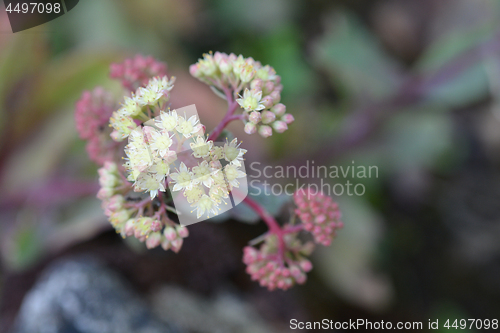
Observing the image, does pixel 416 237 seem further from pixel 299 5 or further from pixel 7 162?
pixel 7 162

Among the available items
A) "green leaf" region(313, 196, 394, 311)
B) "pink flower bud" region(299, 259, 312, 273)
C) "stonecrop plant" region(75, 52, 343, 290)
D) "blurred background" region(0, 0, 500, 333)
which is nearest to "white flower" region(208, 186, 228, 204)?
"stonecrop plant" region(75, 52, 343, 290)

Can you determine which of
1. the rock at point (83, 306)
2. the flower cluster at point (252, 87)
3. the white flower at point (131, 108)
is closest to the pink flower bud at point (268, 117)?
the flower cluster at point (252, 87)

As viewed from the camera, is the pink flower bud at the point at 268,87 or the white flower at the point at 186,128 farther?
the pink flower bud at the point at 268,87

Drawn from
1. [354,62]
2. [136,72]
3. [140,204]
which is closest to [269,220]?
[140,204]

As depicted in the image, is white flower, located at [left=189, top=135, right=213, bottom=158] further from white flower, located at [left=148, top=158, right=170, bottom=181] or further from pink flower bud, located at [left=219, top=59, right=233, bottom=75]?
pink flower bud, located at [left=219, top=59, right=233, bottom=75]

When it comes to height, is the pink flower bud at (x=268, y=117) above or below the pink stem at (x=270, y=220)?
above

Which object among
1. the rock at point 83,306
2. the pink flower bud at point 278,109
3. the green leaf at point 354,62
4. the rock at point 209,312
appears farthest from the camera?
the green leaf at point 354,62

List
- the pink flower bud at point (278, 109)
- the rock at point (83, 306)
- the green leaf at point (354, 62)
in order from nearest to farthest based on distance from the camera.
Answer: the pink flower bud at point (278, 109) < the rock at point (83, 306) < the green leaf at point (354, 62)

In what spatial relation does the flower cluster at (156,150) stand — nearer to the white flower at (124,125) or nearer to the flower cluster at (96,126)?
the white flower at (124,125)
